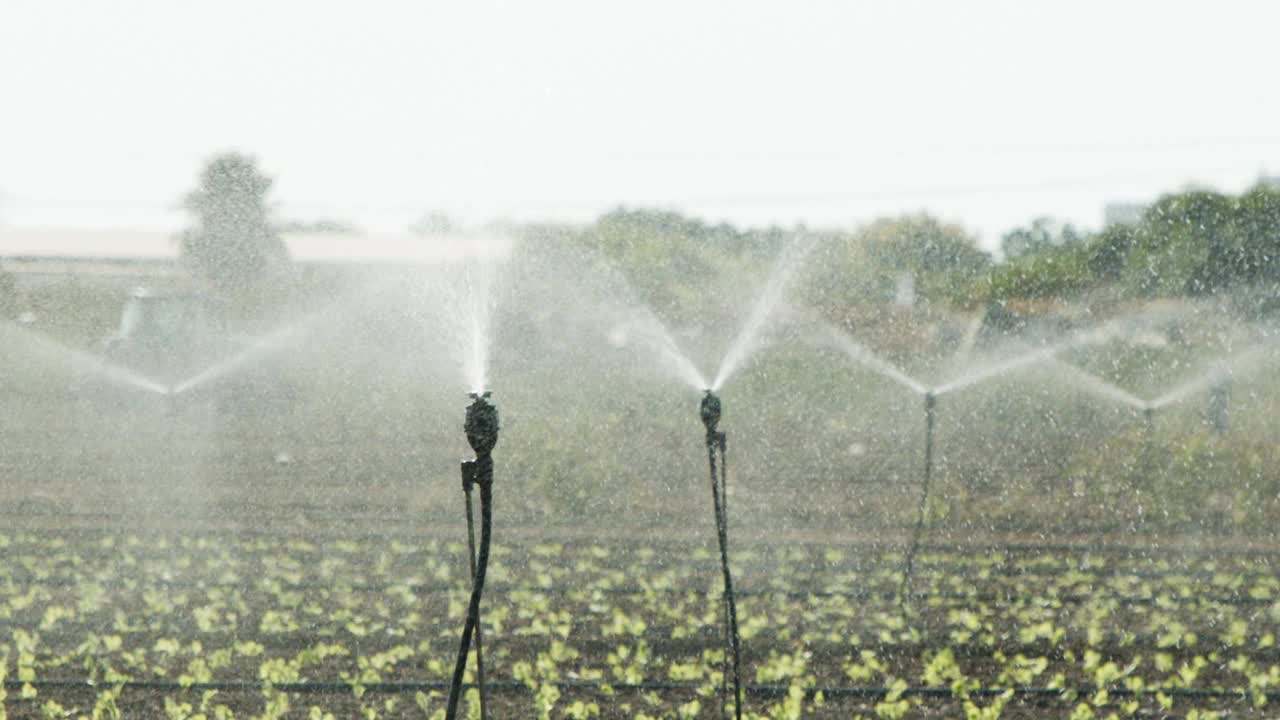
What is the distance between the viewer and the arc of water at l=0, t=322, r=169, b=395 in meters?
18.7

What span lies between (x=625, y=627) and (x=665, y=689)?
41.0 inches

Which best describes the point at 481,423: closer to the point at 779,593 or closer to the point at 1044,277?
the point at 779,593

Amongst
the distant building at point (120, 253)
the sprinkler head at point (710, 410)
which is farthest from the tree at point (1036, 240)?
the sprinkler head at point (710, 410)

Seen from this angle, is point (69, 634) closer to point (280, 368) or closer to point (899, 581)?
point (899, 581)

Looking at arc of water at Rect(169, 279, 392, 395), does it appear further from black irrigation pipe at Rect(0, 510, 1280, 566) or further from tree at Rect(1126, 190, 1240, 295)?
tree at Rect(1126, 190, 1240, 295)

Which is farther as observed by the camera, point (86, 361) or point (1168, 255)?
point (86, 361)

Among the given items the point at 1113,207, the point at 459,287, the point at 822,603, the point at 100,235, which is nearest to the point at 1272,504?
the point at 822,603

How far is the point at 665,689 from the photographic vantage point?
20.1ft

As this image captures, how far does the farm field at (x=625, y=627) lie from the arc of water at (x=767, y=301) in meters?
11.2

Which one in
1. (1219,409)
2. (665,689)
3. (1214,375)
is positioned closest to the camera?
(665,689)

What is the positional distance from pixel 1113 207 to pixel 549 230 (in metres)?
9.26

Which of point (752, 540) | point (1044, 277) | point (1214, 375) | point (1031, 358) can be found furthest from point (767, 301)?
point (752, 540)

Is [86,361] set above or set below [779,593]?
above

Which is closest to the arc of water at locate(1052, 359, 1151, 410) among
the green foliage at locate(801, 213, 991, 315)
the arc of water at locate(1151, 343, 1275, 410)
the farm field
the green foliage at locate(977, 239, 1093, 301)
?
the arc of water at locate(1151, 343, 1275, 410)
